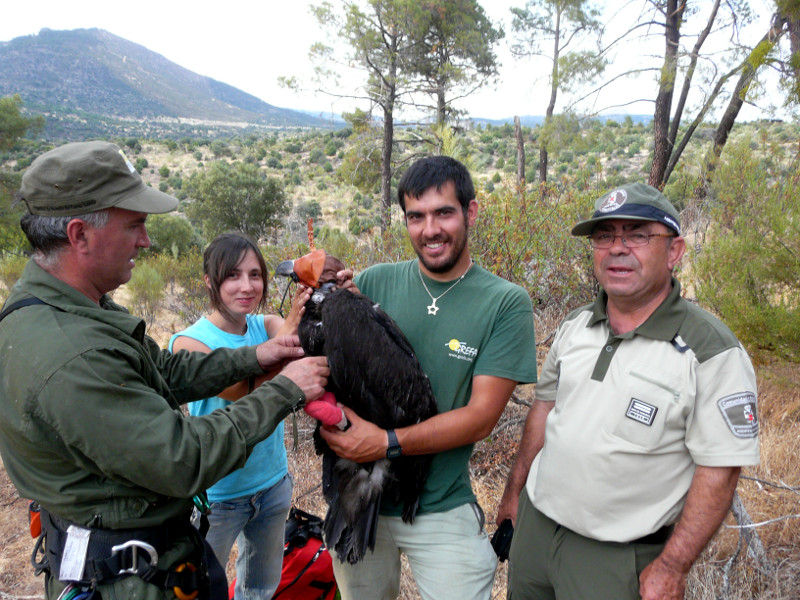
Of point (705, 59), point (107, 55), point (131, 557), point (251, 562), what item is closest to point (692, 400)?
point (131, 557)

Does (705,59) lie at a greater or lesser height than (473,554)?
greater

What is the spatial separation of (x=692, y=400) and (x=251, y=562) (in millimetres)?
2600

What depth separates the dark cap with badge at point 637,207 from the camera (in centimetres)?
207

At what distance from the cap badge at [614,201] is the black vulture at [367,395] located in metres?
1.13

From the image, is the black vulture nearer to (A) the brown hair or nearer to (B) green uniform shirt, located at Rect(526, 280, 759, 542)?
(B) green uniform shirt, located at Rect(526, 280, 759, 542)

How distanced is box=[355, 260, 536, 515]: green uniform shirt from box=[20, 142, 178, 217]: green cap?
127 centimetres

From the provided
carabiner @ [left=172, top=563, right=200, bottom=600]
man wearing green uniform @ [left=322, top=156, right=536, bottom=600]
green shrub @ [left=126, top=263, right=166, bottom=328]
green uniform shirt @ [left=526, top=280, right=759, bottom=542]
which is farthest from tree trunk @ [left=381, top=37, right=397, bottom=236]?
carabiner @ [left=172, top=563, right=200, bottom=600]

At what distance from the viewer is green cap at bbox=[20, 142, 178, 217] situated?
5.22 feet

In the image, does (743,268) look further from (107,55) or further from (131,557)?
(107,55)

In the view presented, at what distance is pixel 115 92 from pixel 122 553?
122656 millimetres

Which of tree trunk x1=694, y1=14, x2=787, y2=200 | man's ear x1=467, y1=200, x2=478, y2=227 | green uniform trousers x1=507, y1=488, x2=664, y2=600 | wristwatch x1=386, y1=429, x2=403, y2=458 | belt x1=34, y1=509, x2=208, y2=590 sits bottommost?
green uniform trousers x1=507, y1=488, x2=664, y2=600

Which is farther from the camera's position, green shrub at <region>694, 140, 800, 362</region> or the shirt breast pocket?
green shrub at <region>694, 140, 800, 362</region>

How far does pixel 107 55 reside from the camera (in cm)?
12925

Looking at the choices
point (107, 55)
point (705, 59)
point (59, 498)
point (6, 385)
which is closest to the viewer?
point (6, 385)
